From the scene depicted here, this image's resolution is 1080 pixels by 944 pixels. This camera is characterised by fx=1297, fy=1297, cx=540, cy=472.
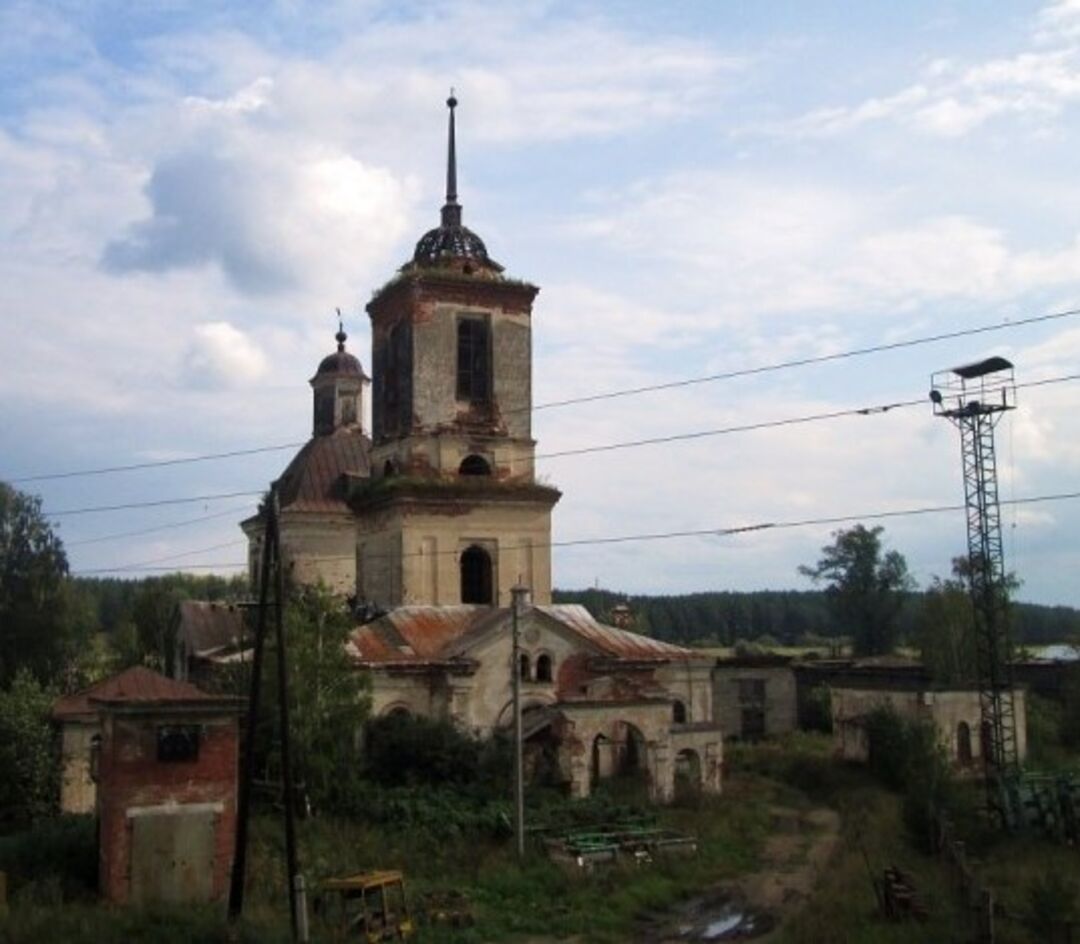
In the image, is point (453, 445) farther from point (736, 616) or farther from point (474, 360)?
point (736, 616)

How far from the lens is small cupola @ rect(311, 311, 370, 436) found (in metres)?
48.2

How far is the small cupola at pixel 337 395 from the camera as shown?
4816 centimetres

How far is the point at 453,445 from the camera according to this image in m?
34.8

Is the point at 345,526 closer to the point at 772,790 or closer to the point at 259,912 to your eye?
the point at 772,790

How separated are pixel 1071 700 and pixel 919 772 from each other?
52.4ft

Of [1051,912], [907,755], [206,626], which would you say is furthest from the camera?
[206,626]

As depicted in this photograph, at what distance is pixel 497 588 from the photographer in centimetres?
3438

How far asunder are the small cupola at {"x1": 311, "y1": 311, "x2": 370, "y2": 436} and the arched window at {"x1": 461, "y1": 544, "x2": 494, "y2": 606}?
47.6ft

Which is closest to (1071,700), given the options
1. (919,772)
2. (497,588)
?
(919,772)

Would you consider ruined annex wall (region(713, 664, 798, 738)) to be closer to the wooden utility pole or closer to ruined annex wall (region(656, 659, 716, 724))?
ruined annex wall (region(656, 659, 716, 724))

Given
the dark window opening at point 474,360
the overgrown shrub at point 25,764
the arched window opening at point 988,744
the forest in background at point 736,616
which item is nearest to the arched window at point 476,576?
the dark window opening at point 474,360

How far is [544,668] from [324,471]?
15720 millimetres

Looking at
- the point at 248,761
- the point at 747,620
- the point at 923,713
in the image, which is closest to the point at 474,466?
the point at 923,713

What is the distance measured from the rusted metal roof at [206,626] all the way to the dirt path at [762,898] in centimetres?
1859
